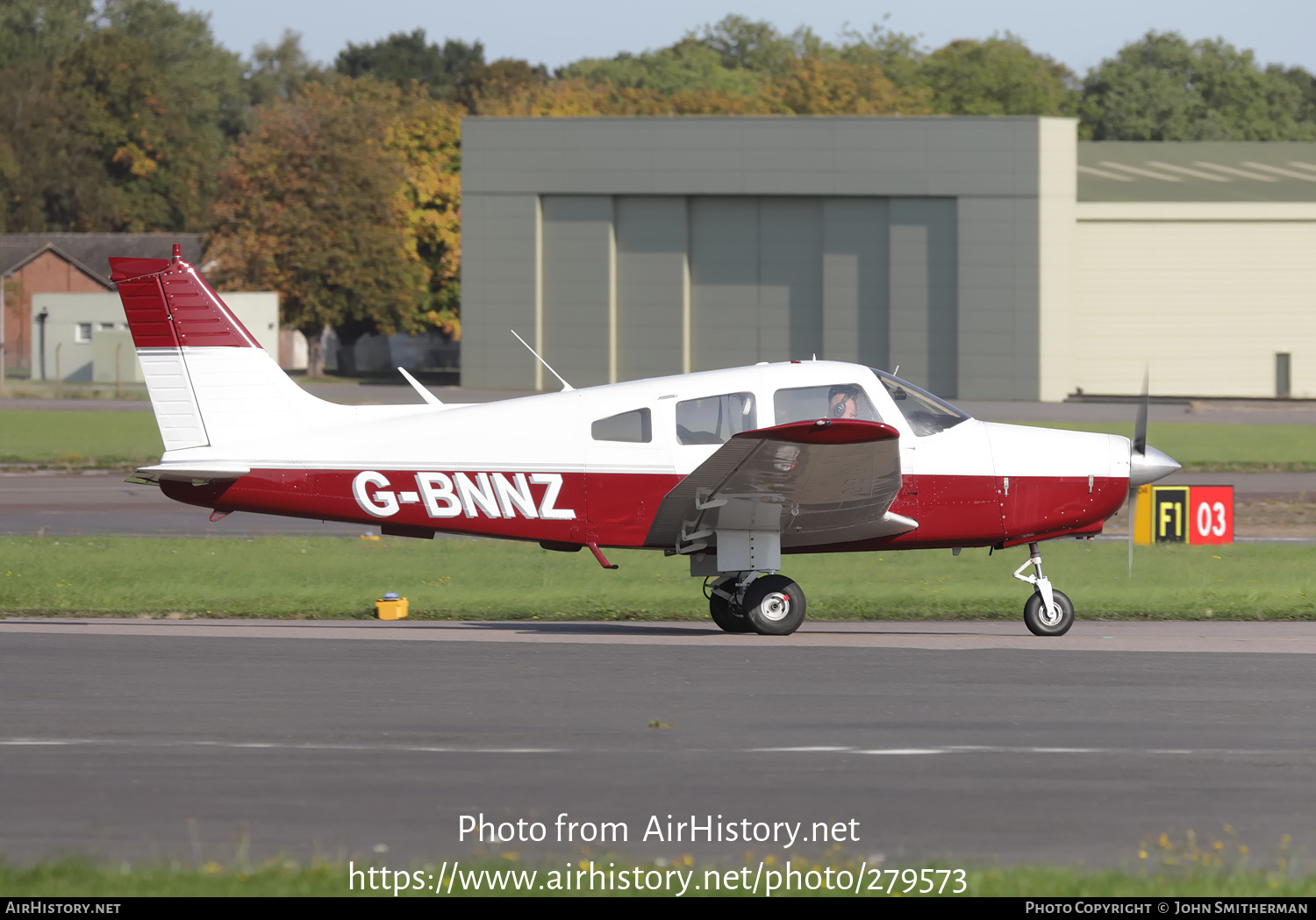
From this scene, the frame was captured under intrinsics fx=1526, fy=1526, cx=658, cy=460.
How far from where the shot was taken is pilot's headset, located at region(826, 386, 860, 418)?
40.9 feet

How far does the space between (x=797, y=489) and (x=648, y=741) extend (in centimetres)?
418

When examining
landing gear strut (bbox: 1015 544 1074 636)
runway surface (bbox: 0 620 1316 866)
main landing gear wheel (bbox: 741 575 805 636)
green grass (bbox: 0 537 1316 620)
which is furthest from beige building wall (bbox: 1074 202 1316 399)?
main landing gear wheel (bbox: 741 575 805 636)

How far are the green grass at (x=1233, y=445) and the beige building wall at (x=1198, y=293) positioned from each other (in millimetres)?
13385

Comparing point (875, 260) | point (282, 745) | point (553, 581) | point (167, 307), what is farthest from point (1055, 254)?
point (282, 745)

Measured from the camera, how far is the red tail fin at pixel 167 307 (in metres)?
12.9

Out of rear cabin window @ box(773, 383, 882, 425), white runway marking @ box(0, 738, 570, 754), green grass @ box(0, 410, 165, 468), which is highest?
rear cabin window @ box(773, 383, 882, 425)

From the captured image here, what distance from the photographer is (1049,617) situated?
42.4ft

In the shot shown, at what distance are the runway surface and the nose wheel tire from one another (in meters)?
0.18

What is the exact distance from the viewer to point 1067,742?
337 inches

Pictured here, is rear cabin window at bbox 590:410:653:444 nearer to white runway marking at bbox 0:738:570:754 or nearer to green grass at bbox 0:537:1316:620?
green grass at bbox 0:537:1316:620

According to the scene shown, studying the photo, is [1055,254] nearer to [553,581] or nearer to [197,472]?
[553,581]

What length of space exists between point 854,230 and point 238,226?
28.7 metres

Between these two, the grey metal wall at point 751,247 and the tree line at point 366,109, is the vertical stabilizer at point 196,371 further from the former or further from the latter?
the tree line at point 366,109

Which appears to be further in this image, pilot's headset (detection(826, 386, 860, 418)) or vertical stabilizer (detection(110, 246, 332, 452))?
vertical stabilizer (detection(110, 246, 332, 452))
